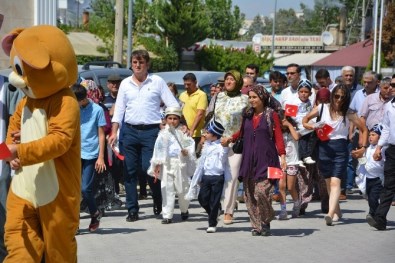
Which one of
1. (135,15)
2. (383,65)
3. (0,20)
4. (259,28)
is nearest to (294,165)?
(0,20)

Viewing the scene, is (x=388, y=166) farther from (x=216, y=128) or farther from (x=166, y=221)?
(x=166, y=221)

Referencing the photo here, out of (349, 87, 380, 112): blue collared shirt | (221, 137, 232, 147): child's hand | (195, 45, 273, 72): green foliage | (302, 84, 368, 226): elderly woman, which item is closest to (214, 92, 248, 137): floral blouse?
(221, 137, 232, 147): child's hand

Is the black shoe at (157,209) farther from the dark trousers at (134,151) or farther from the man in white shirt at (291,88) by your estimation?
the man in white shirt at (291,88)

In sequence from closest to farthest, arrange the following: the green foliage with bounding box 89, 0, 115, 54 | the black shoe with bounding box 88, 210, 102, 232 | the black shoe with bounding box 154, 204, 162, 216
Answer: the black shoe with bounding box 88, 210, 102, 232 < the black shoe with bounding box 154, 204, 162, 216 < the green foliage with bounding box 89, 0, 115, 54

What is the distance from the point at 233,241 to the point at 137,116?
2.18m

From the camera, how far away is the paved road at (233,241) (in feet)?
31.4

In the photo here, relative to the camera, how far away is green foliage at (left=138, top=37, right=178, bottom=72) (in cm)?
5822

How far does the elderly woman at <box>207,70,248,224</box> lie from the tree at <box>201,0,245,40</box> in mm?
74717

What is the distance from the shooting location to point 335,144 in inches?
473

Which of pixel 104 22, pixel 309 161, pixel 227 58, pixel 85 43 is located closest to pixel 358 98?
pixel 309 161

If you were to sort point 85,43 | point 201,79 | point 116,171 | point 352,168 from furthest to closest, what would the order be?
point 85,43, point 201,79, point 352,168, point 116,171

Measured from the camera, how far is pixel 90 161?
11.1 meters

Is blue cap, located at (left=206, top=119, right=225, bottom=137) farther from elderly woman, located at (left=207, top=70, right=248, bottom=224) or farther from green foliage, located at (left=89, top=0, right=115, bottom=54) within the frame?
green foliage, located at (left=89, top=0, right=115, bottom=54)

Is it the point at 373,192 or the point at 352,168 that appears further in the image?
the point at 352,168
